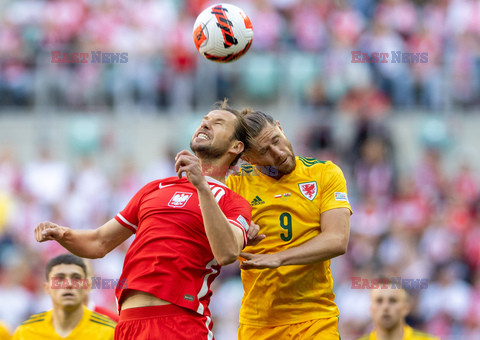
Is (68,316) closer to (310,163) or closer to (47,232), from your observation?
(47,232)

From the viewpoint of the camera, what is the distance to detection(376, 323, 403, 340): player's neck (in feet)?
24.7

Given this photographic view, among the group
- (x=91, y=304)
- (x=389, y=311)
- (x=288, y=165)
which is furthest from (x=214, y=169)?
(x=91, y=304)

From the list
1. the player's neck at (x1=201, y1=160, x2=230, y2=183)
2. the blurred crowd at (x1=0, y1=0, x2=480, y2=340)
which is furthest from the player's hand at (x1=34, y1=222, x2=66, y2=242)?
the blurred crowd at (x1=0, y1=0, x2=480, y2=340)

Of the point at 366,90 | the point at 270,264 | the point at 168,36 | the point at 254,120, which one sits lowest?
the point at 270,264

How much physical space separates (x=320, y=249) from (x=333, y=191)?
580mm

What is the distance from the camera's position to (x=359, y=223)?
12719 mm

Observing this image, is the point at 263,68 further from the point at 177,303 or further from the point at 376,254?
the point at 177,303

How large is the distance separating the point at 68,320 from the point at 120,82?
25.7ft

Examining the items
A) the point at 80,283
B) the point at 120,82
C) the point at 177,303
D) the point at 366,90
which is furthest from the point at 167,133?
the point at 177,303

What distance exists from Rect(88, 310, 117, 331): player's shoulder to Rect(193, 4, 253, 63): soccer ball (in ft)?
7.74

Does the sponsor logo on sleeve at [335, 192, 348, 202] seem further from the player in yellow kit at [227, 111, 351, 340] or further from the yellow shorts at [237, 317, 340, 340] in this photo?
the yellow shorts at [237, 317, 340, 340]

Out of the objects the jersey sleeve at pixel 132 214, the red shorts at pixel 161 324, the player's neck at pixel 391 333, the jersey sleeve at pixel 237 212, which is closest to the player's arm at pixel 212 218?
the jersey sleeve at pixel 237 212

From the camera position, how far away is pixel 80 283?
724 centimetres

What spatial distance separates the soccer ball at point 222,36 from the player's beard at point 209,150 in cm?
165
